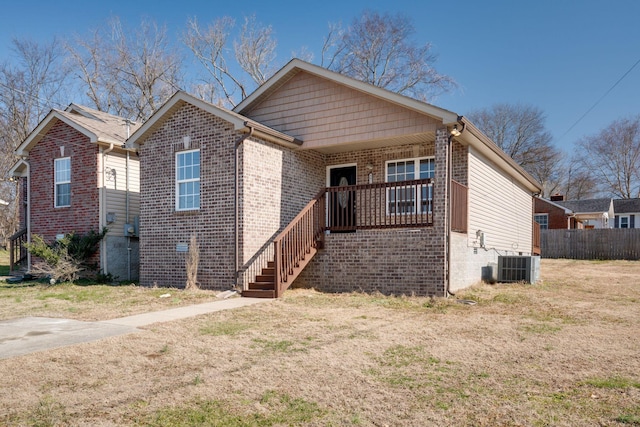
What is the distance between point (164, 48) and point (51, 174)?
18357mm

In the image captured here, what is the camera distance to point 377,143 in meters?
12.5

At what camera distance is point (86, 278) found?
13961mm

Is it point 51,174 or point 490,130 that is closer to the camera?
point 51,174

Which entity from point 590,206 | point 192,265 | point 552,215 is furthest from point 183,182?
point 590,206

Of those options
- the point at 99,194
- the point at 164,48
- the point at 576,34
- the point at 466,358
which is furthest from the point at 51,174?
the point at 576,34

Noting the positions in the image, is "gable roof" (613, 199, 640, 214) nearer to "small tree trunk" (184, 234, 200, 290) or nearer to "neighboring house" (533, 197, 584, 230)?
"neighboring house" (533, 197, 584, 230)

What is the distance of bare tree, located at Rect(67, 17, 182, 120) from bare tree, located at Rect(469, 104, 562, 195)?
1094 inches

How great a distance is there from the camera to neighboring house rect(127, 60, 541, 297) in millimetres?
10516

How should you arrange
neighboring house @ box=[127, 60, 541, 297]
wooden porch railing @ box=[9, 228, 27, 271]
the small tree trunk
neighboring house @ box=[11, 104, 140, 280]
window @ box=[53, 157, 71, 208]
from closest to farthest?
1. neighboring house @ box=[127, 60, 541, 297]
2. the small tree trunk
3. neighboring house @ box=[11, 104, 140, 280]
4. window @ box=[53, 157, 71, 208]
5. wooden porch railing @ box=[9, 228, 27, 271]

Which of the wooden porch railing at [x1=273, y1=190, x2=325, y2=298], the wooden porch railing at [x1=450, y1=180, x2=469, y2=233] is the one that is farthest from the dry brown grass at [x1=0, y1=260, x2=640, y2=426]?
the wooden porch railing at [x1=450, y1=180, x2=469, y2=233]

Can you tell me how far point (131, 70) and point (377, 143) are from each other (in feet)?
77.5

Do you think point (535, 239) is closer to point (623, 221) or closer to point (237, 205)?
point (237, 205)

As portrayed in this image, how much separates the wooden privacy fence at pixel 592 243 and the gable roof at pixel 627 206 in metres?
15.2

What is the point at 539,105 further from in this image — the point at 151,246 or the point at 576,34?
the point at 151,246
